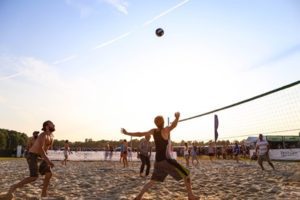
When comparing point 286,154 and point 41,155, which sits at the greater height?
point 286,154

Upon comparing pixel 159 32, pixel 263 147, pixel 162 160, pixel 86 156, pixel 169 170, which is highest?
pixel 159 32

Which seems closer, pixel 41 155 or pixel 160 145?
pixel 160 145

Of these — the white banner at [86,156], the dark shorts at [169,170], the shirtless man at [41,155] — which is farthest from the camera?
the white banner at [86,156]

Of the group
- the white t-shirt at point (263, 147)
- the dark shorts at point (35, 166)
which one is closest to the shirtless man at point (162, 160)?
the dark shorts at point (35, 166)

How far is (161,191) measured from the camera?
727cm

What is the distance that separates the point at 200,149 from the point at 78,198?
117 ft

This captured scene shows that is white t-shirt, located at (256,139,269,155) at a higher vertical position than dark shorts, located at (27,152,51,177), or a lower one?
higher

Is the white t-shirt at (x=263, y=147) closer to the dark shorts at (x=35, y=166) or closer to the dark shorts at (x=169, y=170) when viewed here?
the dark shorts at (x=169, y=170)

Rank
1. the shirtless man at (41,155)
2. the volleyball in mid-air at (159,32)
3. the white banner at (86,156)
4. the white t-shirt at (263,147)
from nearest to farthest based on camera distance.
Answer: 1. the shirtless man at (41,155)
2. the volleyball in mid-air at (159,32)
3. the white t-shirt at (263,147)
4. the white banner at (86,156)

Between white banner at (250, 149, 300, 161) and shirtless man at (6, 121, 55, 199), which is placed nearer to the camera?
shirtless man at (6, 121, 55, 199)

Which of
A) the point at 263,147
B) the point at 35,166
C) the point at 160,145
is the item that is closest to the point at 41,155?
the point at 35,166

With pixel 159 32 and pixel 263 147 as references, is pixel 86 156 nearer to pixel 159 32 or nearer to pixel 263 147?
pixel 263 147

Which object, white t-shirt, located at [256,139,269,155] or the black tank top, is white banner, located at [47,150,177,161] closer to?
white t-shirt, located at [256,139,269,155]

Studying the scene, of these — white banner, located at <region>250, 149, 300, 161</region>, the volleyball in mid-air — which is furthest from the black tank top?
white banner, located at <region>250, 149, 300, 161</region>
